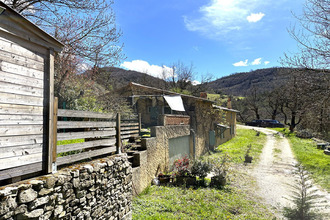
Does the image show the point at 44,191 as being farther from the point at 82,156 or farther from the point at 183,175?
the point at 183,175

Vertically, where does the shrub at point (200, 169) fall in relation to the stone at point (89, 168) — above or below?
below

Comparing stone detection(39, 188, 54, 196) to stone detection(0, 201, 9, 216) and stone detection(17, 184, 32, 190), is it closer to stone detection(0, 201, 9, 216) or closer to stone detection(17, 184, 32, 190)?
stone detection(17, 184, 32, 190)

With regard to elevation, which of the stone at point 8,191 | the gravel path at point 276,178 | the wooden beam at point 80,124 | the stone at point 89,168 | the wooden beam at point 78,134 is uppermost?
the wooden beam at point 80,124

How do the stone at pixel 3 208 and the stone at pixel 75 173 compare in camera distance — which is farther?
the stone at pixel 75 173

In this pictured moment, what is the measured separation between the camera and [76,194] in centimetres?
429

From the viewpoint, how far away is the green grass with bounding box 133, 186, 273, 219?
7027 millimetres

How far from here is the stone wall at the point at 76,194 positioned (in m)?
3.07

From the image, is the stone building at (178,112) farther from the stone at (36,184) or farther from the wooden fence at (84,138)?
the stone at (36,184)

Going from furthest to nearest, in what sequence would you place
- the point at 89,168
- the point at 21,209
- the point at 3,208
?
the point at 89,168
the point at 21,209
the point at 3,208

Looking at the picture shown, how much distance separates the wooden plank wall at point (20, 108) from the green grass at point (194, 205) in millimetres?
4408

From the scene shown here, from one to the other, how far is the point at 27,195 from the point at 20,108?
1.41m

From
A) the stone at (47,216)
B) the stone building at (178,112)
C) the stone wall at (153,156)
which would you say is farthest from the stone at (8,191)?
the stone building at (178,112)

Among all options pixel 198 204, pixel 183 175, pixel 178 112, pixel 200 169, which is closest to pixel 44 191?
pixel 198 204

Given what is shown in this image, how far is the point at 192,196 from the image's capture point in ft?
28.5
